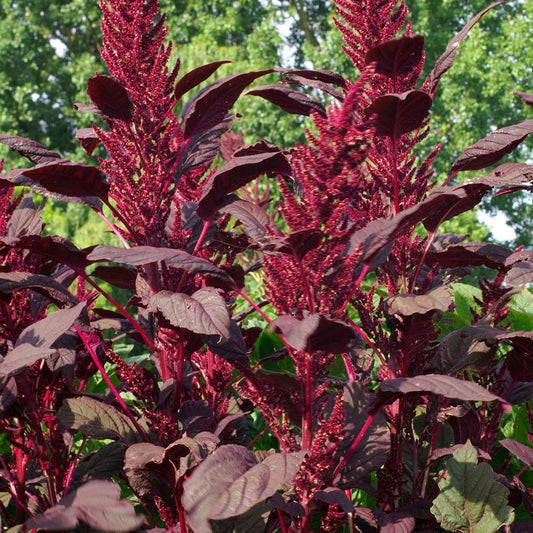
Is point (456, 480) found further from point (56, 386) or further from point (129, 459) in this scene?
point (56, 386)

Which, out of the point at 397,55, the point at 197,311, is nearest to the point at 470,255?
the point at 397,55

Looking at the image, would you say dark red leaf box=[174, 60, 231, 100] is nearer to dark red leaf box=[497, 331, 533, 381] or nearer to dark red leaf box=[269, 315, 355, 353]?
dark red leaf box=[269, 315, 355, 353]

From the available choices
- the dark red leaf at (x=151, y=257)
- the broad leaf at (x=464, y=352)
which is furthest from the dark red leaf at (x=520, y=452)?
the dark red leaf at (x=151, y=257)

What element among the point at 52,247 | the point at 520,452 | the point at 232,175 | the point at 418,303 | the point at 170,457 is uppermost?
the point at 232,175

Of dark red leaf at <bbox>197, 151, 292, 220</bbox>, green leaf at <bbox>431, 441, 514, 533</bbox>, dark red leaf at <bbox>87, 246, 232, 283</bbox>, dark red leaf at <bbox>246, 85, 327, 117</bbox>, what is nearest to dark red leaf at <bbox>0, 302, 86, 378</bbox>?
dark red leaf at <bbox>87, 246, 232, 283</bbox>

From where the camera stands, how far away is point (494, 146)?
1.64 metres

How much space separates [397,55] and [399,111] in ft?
0.48

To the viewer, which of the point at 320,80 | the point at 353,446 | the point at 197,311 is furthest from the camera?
the point at 320,80

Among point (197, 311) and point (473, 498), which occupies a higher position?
point (197, 311)

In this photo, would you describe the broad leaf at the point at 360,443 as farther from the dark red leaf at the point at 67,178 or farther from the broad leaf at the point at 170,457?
the dark red leaf at the point at 67,178

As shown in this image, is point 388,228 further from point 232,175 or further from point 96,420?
point 96,420

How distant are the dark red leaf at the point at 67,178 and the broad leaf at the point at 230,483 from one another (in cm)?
68

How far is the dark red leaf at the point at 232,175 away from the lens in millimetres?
1434

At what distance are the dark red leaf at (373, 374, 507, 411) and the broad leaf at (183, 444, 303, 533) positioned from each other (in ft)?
0.72
